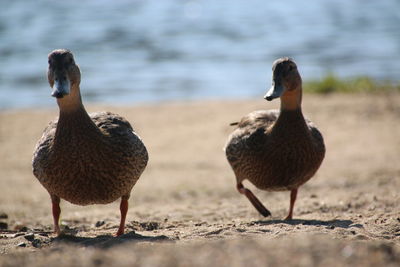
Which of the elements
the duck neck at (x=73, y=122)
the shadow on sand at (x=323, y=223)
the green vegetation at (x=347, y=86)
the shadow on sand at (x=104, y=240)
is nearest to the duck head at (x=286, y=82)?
the shadow on sand at (x=323, y=223)

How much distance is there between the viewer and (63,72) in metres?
5.12

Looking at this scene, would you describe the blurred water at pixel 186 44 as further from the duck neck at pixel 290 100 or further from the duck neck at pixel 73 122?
the duck neck at pixel 73 122

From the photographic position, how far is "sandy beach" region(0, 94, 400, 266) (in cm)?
369

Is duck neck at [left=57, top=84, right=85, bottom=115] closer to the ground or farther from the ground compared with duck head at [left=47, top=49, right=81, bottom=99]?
closer to the ground

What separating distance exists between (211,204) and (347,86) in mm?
6568

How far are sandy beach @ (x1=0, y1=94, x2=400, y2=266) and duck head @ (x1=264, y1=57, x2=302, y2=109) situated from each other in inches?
42.6

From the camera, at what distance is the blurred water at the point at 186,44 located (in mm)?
15359

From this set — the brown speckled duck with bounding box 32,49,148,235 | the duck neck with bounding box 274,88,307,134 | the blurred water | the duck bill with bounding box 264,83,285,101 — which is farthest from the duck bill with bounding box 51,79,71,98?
the blurred water

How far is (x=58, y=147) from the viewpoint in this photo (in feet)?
16.9

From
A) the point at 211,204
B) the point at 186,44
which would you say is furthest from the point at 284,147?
the point at 186,44

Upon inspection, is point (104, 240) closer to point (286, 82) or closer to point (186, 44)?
point (286, 82)

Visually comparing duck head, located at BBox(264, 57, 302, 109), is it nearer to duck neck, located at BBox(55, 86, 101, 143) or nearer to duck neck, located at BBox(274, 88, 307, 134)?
duck neck, located at BBox(274, 88, 307, 134)

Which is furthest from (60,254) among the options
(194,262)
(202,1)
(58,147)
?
(202,1)

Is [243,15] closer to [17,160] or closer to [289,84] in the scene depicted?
[17,160]
